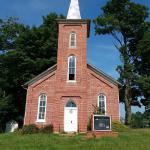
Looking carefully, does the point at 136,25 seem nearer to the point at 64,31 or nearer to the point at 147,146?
the point at 64,31

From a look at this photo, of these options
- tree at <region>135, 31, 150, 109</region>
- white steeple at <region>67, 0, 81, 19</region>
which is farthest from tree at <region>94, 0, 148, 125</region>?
white steeple at <region>67, 0, 81, 19</region>

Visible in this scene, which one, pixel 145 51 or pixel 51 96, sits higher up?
pixel 145 51

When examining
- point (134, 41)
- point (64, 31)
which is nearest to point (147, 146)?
point (64, 31)

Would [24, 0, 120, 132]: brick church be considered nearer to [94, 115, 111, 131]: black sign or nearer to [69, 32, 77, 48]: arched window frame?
[69, 32, 77, 48]: arched window frame

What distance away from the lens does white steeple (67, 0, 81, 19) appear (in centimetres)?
3306

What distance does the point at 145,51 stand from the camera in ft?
139

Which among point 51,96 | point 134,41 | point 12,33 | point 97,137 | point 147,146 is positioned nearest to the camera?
point 147,146

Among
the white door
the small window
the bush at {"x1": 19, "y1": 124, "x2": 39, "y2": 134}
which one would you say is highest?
the small window

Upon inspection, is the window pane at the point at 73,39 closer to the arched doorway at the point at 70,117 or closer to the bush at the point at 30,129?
the arched doorway at the point at 70,117

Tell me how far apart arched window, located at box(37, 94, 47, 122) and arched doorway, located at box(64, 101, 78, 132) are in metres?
2.19

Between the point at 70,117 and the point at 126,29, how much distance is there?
64.3 ft

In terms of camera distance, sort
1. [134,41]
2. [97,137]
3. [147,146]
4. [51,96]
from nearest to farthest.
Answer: [147,146] < [97,137] < [51,96] < [134,41]

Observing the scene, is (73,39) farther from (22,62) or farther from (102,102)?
(22,62)

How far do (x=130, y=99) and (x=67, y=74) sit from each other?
14830mm
